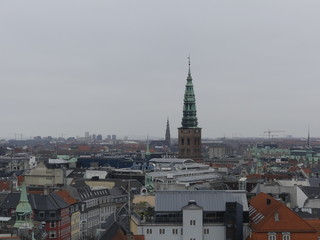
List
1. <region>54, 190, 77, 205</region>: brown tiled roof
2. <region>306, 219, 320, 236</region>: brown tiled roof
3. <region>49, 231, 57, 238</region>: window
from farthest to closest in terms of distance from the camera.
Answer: <region>54, 190, 77, 205</region>: brown tiled roof, <region>49, 231, 57, 238</region>: window, <region>306, 219, 320, 236</region>: brown tiled roof

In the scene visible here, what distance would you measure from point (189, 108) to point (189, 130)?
504cm

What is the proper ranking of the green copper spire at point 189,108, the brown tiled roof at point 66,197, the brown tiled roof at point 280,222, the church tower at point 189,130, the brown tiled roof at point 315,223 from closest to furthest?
the brown tiled roof at point 280,222, the brown tiled roof at point 315,223, the brown tiled roof at point 66,197, the green copper spire at point 189,108, the church tower at point 189,130

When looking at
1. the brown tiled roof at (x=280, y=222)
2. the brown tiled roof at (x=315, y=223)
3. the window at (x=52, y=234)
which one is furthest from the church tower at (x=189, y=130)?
the brown tiled roof at (x=280, y=222)

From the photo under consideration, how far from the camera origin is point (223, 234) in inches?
2621

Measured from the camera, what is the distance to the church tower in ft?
559

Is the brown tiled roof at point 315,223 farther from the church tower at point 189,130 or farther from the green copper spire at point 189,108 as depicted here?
the green copper spire at point 189,108

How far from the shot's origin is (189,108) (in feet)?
561

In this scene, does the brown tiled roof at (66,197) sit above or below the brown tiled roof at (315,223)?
above

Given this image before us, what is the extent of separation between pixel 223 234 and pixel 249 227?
2474 millimetres

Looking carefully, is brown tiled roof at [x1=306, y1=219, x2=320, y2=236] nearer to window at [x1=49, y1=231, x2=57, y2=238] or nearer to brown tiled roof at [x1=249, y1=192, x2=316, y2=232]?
brown tiled roof at [x1=249, y1=192, x2=316, y2=232]

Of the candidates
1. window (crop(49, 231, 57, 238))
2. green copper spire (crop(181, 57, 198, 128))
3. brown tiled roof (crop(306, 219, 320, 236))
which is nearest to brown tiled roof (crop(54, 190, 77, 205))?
window (crop(49, 231, 57, 238))

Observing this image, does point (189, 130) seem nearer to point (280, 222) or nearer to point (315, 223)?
point (315, 223)

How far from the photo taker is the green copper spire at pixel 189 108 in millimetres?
170125

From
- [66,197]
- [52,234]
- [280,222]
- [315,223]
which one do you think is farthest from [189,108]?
[280,222]
